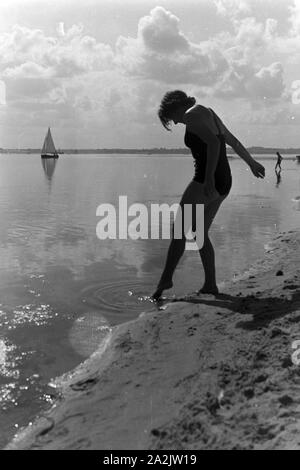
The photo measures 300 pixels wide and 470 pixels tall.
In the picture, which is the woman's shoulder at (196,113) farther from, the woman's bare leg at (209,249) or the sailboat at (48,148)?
the sailboat at (48,148)

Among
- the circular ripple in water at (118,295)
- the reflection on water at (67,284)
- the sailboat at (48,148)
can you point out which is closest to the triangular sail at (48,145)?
the sailboat at (48,148)

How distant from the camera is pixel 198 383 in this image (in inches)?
127

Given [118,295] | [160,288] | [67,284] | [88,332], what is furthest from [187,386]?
[67,284]

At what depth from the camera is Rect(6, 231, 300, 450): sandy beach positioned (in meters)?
2.63

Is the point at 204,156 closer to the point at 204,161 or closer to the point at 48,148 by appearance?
the point at 204,161

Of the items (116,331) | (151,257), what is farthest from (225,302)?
(151,257)

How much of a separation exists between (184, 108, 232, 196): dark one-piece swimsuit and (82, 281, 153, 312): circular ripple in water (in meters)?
1.58

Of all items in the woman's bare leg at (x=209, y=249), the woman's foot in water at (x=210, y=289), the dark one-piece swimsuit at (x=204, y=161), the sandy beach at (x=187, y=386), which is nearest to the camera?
the sandy beach at (x=187, y=386)

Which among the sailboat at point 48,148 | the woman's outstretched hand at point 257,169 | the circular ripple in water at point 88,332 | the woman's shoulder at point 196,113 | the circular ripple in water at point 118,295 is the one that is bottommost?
the circular ripple in water at point 88,332

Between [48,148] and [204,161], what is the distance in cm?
10710

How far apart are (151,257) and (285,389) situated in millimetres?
5517

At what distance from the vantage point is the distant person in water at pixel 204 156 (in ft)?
16.2

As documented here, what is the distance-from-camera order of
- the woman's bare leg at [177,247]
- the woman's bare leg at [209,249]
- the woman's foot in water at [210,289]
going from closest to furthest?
the woman's bare leg at [177,247] < the woman's bare leg at [209,249] < the woman's foot in water at [210,289]

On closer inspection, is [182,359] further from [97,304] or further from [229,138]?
[229,138]
